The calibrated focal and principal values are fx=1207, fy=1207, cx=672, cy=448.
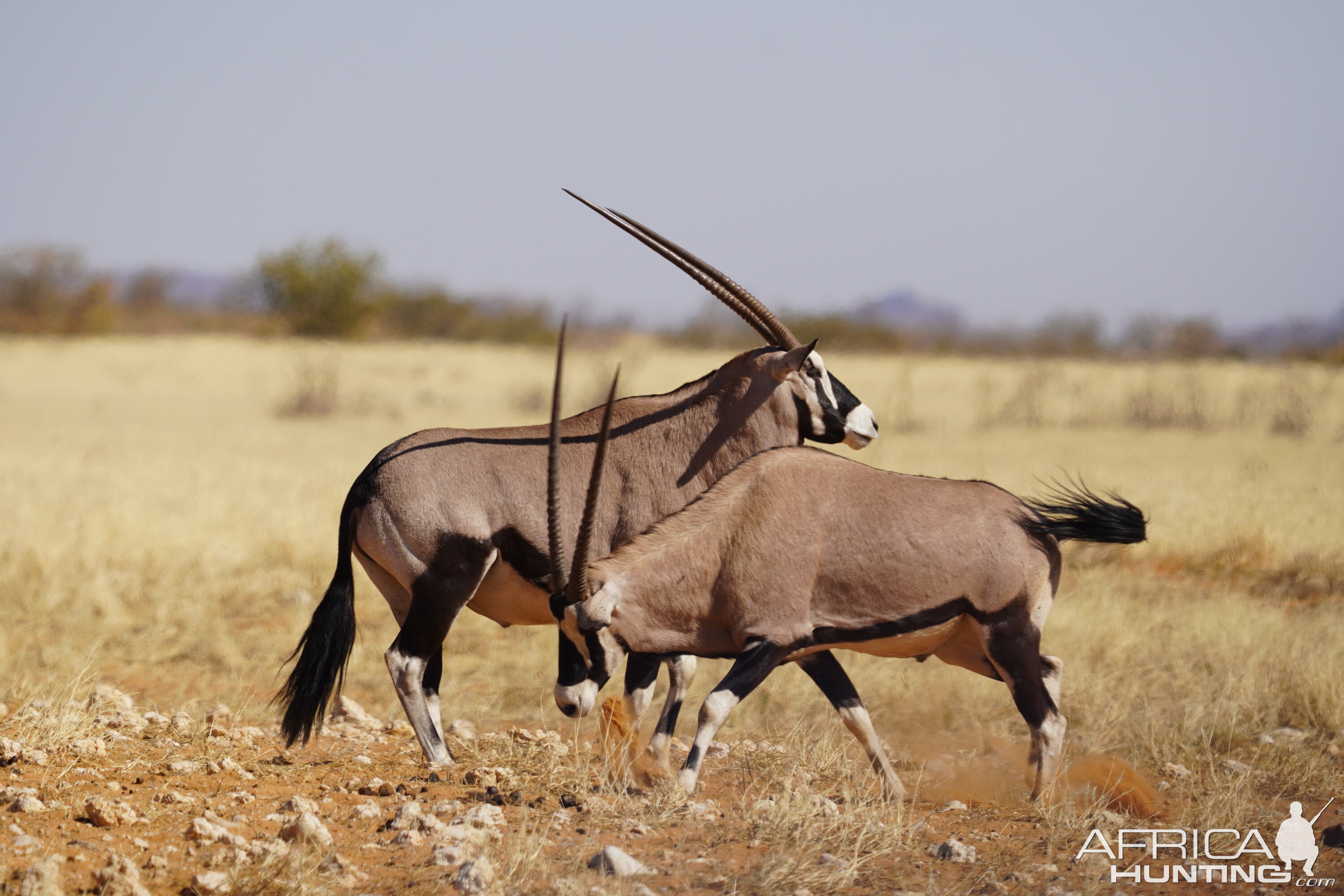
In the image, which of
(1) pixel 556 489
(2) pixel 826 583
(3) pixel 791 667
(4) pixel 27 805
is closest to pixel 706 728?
(2) pixel 826 583

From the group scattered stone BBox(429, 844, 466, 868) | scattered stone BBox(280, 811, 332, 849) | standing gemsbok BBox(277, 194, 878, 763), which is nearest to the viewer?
scattered stone BBox(429, 844, 466, 868)

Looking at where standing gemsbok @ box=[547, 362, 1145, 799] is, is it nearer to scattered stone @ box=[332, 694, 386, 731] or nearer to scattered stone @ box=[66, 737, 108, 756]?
scattered stone @ box=[332, 694, 386, 731]

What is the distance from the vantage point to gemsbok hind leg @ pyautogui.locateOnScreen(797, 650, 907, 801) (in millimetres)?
5508

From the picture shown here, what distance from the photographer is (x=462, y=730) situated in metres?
6.86

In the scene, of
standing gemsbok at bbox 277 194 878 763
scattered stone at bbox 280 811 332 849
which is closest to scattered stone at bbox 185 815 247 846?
scattered stone at bbox 280 811 332 849

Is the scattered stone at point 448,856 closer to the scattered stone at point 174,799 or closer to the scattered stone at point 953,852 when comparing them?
the scattered stone at point 174,799

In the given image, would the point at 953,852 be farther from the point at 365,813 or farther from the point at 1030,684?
the point at 365,813

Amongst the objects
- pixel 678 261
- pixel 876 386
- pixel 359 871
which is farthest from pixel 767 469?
pixel 876 386

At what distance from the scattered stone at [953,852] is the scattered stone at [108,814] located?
309cm

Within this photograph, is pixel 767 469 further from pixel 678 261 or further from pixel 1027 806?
pixel 1027 806

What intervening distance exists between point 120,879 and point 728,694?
91.2 inches

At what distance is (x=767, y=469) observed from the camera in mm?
5496

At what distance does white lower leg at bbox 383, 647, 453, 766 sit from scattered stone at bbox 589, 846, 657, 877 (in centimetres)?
160

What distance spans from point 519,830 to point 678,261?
3.03 meters
